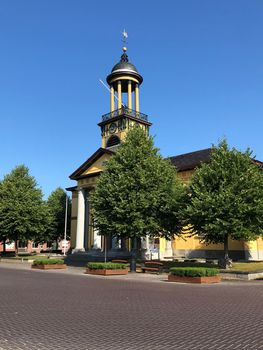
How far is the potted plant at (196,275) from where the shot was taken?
21641 mm

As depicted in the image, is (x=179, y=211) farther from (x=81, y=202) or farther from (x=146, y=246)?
(x=81, y=202)

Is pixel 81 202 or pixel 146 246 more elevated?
pixel 81 202

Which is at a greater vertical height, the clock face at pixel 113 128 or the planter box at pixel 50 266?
the clock face at pixel 113 128

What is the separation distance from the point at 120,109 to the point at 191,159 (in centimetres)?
1252

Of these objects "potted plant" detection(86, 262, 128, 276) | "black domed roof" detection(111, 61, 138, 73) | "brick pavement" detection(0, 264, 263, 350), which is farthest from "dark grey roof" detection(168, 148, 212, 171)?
"brick pavement" detection(0, 264, 263, 350)

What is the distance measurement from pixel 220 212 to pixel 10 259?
2817 cm

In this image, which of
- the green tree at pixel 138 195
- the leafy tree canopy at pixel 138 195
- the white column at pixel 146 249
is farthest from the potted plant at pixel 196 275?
the white column at pixel 146 249

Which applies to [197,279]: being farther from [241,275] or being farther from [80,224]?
[80,224]

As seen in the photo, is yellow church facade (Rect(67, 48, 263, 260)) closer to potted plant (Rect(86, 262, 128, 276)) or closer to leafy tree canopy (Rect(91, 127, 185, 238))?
leafy tree canopy (Rect(91, 127, 185, 238))

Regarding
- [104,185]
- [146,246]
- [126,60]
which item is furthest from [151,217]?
[126,60]

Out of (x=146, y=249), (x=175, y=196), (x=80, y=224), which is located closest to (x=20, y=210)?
(x=80, y=224)

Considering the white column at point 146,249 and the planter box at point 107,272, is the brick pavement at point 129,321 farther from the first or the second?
the white column at point 146,249

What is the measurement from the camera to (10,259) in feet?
145

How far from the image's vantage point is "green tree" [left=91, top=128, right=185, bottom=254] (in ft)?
98.2
